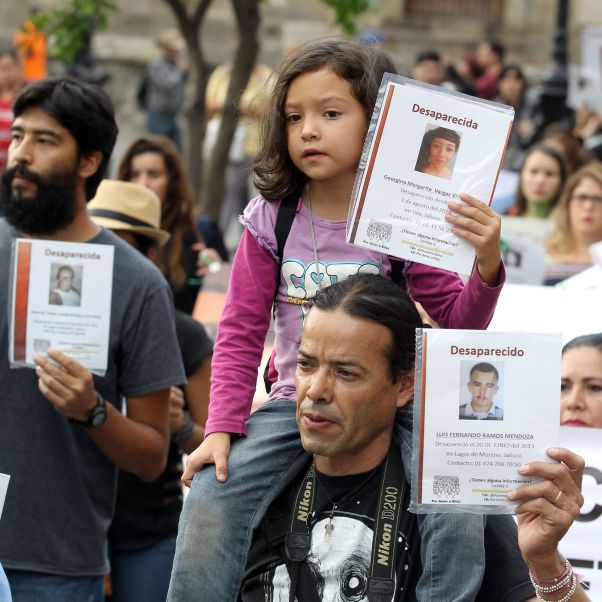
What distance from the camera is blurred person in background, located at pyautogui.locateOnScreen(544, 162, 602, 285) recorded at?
385 inches

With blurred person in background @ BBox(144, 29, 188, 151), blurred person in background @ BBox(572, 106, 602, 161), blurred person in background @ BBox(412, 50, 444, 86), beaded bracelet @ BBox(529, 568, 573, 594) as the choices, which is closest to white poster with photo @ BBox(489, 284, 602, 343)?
beaded bracelet @ BBox(529, 568, 573, 594)

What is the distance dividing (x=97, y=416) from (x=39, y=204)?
79cm

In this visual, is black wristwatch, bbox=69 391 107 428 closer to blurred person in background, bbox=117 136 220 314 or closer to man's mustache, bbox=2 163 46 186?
man's mustache, bbox=2 163 46 186

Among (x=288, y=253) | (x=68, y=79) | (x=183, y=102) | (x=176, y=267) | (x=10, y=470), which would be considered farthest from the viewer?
(x=183, y=102)

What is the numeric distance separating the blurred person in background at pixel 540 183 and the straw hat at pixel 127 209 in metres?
4.99

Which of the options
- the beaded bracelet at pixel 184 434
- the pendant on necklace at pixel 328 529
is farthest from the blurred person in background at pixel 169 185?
the pendant on necklace at pixel 328 529

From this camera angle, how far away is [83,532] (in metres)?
5.39

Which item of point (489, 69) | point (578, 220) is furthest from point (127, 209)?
point (489, 69)

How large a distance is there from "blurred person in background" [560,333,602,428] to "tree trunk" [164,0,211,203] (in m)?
5.84

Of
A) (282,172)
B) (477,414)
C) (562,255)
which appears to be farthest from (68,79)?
(562,255)

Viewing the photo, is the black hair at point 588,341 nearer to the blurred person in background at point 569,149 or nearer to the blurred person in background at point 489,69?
the blurred person in background at point 569,149

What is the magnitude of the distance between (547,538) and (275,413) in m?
0.97

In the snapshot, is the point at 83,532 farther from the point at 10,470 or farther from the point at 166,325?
the point at 166,325

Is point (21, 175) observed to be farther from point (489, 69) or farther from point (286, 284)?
point (489, 69)
